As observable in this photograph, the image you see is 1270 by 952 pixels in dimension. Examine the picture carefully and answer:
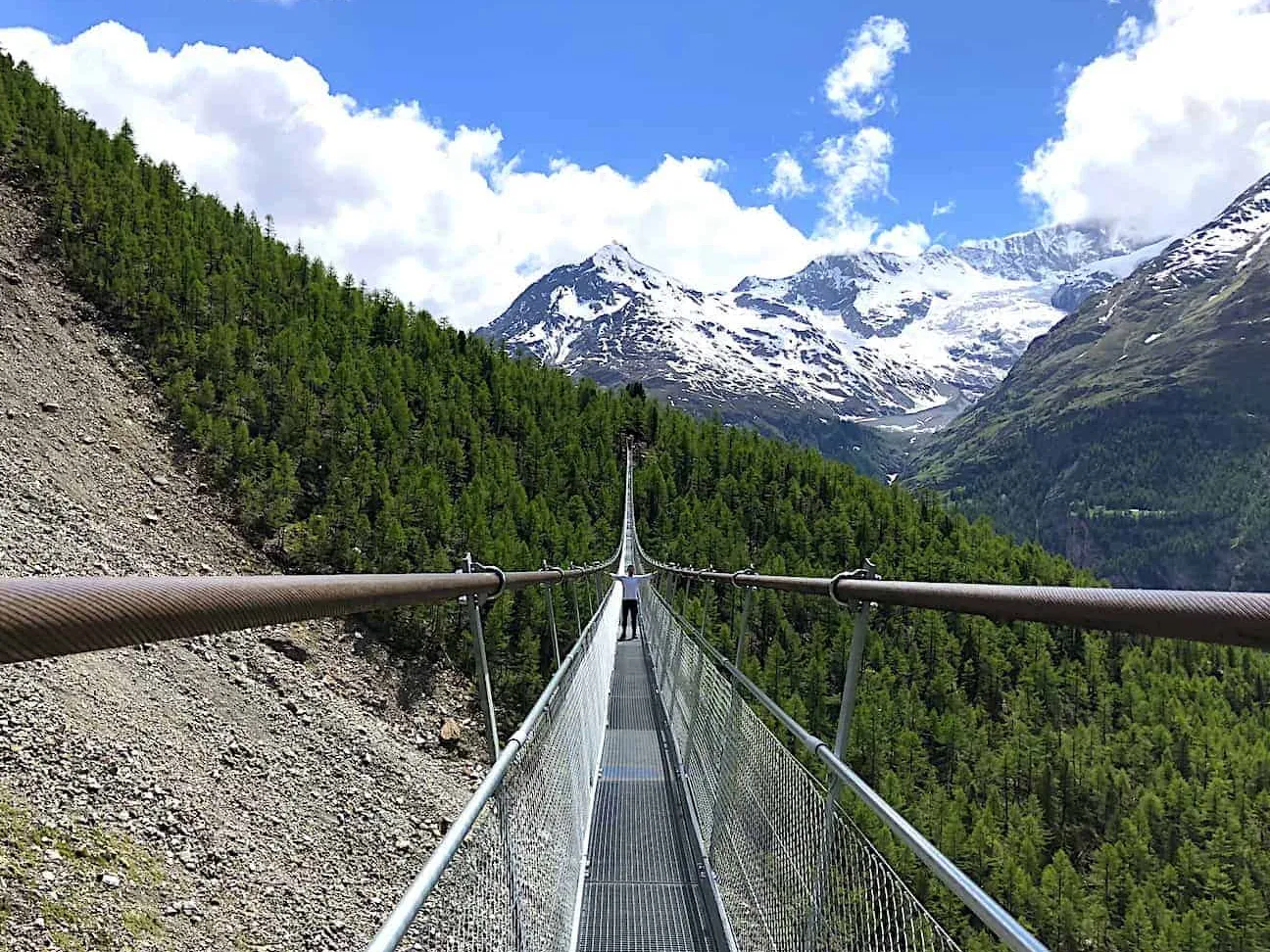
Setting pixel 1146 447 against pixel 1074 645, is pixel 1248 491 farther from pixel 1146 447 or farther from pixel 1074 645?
pixel 1074 645

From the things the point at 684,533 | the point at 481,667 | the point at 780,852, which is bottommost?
the point at 780,852

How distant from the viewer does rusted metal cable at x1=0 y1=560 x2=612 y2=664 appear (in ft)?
1.65

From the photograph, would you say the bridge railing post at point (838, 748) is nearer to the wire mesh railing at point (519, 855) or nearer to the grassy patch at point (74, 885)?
A: the wire mesh railing at point (519, 855)

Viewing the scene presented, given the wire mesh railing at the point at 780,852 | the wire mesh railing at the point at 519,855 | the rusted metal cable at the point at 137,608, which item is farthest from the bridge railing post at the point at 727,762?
the rusted metal cable at the point at 137,608

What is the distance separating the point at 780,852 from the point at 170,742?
7368 millimetres

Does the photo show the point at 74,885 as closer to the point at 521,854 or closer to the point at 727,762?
the point at 727,762

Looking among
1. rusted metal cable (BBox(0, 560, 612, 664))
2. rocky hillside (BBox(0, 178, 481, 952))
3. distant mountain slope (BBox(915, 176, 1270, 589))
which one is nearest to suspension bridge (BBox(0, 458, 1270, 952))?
rusted metal cable (BBox(0, 560, 612, 664))

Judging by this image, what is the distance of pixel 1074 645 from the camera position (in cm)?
4988

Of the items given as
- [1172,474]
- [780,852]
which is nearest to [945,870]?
[780,852]

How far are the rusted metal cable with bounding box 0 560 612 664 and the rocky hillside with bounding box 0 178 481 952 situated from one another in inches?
226

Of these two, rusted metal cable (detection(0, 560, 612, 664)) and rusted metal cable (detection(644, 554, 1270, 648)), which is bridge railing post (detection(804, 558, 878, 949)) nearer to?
rusted metal cable (detection(644, 554, 1270, 648))

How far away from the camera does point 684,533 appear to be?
158 ft

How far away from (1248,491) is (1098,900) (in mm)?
155059

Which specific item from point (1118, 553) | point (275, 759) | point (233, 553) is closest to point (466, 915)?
point (275, 759)
